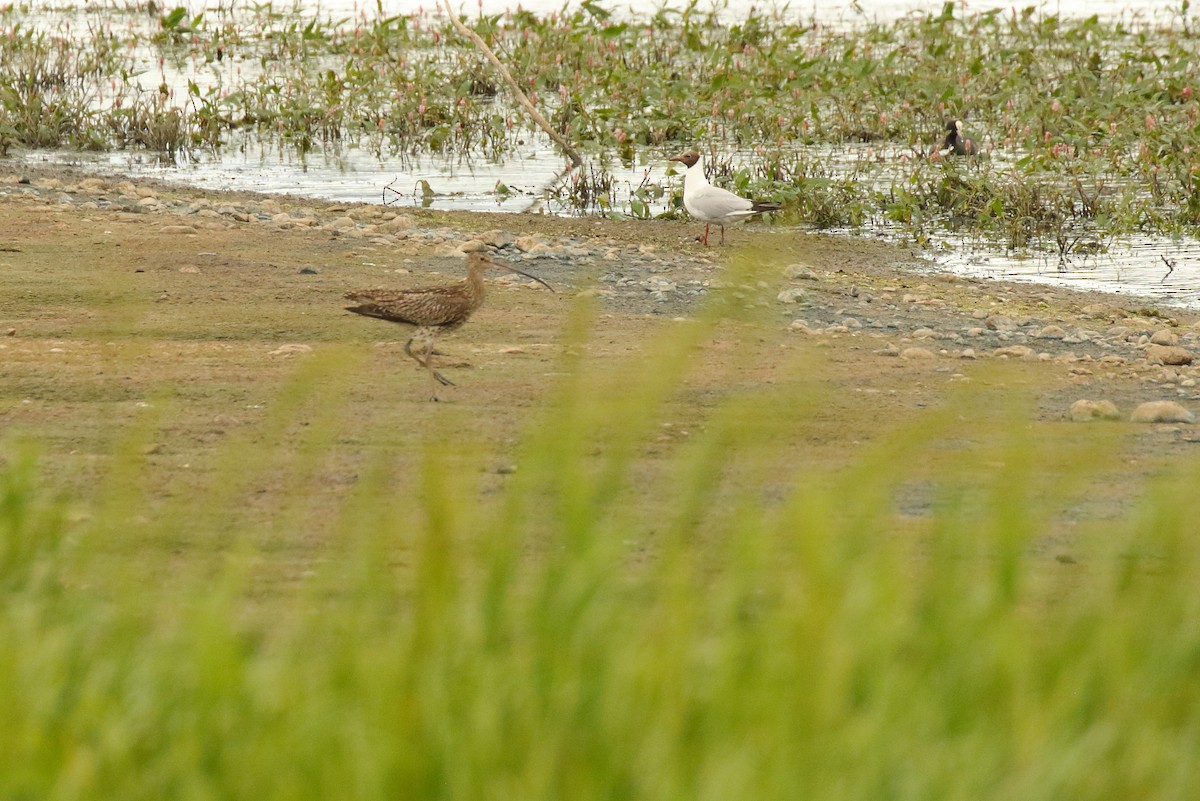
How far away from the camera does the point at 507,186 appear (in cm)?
1430

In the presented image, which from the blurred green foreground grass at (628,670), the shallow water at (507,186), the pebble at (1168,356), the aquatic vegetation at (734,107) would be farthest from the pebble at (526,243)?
the blurred green foreground grass at (628,670)

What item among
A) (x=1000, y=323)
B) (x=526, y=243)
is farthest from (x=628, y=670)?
(x=526, y=243)

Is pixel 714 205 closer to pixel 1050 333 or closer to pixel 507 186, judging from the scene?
pixel 507 186

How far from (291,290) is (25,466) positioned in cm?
557

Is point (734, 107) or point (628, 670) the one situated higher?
point (734, 107)

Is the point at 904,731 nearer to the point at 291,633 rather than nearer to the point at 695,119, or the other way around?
the point at 291,633

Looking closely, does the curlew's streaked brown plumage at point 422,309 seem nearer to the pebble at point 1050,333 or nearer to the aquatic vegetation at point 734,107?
the pebble at point 1050,333

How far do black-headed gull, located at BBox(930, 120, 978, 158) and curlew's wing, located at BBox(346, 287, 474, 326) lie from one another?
848cm

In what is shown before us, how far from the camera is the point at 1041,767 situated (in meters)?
2.25

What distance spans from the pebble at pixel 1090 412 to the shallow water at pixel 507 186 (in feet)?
12.2

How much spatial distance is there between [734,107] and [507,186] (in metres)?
3.47

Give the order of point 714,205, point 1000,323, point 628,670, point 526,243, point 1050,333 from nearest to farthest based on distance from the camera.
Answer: point 628,670, point 1050,333, point 1000,323, point 526,243, point 714,205

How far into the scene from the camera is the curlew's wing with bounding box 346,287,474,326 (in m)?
7.25

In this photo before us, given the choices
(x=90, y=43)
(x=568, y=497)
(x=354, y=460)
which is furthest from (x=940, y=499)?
(x=90, y=43)
